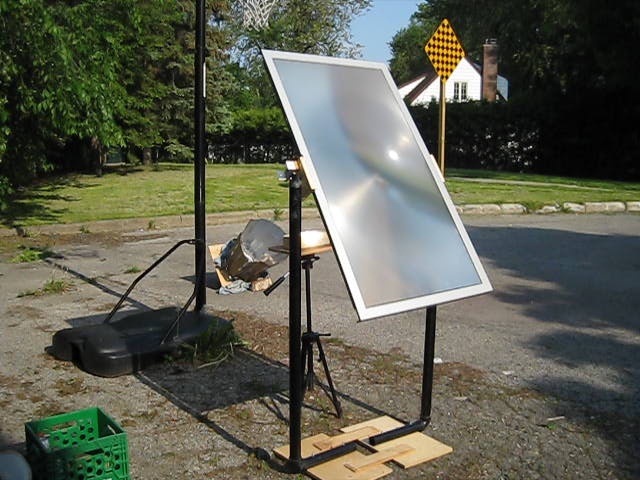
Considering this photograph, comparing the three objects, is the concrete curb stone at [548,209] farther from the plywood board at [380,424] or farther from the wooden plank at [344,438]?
the wooden plank at [344,438]

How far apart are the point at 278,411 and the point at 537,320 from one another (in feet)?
9.84

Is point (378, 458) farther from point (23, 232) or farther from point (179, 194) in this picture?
point (179, 194)

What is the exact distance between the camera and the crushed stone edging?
Answer: 1173 centimetres

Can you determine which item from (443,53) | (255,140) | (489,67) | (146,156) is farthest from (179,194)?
(489,67)

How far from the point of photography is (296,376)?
343 centimetres

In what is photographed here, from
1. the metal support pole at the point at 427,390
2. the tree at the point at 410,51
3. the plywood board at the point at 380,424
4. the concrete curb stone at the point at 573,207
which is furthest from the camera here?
the tree at the point at 410,51

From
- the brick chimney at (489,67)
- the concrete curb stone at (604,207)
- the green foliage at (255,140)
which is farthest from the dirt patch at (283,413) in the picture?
the brick chimney at (489,67)

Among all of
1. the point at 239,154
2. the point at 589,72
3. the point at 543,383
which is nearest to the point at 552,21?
the point at 589,72

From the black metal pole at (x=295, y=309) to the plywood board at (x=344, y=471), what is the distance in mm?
110

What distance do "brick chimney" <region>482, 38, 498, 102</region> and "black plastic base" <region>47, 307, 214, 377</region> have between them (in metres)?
40.5

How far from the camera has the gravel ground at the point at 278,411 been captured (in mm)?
3592

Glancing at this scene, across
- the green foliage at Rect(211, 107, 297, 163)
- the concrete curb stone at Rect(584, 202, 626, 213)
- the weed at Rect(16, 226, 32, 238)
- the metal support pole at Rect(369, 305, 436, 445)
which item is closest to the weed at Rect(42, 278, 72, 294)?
the weed at Rect(16, 226, 32, 238)

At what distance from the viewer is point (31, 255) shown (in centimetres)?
958

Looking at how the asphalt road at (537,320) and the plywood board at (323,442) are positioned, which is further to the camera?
the asphalt road at (537,320)
